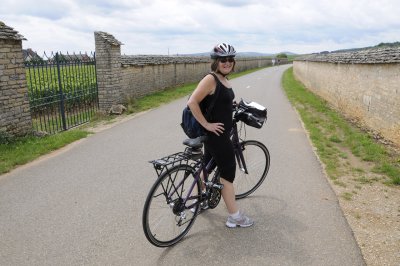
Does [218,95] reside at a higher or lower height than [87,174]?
higher

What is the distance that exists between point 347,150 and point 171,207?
514 cm

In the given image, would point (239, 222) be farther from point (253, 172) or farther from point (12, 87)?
point (12, 87)

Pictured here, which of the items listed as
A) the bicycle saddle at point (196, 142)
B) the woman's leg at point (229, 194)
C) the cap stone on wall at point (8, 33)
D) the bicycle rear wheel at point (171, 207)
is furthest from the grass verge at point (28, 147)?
the woman's leg at point (229, 194)

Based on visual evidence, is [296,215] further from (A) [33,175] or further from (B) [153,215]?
(A) [33,175]

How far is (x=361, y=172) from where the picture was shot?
5.94 metres

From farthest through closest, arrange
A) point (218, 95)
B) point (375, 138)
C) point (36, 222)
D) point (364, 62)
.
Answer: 1. point (364, 62)
2. point (375, 138)
3. point (36, 222)
4. point (218, 95)

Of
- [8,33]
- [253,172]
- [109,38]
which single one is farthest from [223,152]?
[109,38]

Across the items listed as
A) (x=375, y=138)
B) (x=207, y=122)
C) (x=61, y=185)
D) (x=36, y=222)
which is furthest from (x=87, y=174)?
(x=375, y=138)

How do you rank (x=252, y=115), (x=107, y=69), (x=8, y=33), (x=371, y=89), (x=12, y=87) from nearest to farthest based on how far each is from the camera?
(x=252, y=115), (x=8, y=33), (x=12, y=87), (x=371, y=89), (x=107, y=69)

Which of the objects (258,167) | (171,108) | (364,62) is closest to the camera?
(258,167)

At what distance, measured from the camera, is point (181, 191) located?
3691 millimetres

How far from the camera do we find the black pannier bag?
4148 millimetres

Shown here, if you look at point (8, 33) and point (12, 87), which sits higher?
point (8, 33)

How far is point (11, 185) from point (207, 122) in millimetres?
3695
